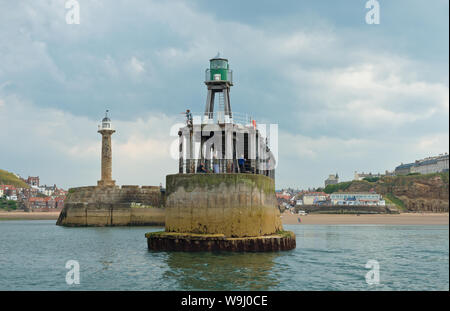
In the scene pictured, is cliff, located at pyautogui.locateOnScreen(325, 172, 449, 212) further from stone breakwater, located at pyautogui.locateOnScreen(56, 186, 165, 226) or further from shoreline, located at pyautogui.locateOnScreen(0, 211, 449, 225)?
stone breakwater, located at pyautogui.locateOnScreen(56, 186, 165, 226)

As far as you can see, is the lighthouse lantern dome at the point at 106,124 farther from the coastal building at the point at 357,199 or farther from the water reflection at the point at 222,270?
the coastal building at the point at 357,199

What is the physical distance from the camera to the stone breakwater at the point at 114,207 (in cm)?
5878

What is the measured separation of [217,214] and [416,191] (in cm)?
13542

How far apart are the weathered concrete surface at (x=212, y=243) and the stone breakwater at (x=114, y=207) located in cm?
3423

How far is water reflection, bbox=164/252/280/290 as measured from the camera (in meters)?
16.4

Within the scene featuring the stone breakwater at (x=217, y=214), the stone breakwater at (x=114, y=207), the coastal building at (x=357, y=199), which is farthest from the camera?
the coastal building at (x=357, y=199)

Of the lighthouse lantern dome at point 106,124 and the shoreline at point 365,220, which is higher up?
the lighthouse lantern dome at point 106,124

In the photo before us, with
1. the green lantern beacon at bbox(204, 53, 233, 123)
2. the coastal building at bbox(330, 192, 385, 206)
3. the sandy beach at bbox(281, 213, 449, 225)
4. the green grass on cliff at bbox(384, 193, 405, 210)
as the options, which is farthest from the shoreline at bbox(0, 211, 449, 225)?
the green lantern beacon at bbox(204, 53, 233, 123)

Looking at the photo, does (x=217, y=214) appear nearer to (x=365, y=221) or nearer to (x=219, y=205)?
(x=219, y=205)

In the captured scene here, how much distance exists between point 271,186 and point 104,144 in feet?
142

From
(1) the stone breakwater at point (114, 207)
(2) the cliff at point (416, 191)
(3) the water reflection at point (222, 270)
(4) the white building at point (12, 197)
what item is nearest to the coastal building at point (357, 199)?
(2) the cliff at point (416, 191)
